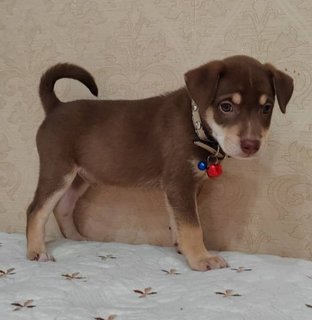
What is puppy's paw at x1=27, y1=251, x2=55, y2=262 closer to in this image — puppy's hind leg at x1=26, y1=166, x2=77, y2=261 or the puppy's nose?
puppy's hind leg at x1=26, y1=166, x2=77, y2=261

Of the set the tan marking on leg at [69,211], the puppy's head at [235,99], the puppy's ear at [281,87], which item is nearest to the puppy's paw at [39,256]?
the tan marking on leg at [69,211]

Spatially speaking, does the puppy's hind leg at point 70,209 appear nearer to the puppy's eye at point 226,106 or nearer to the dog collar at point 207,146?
the dog collar at point 207,146

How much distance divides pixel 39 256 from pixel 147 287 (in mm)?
574

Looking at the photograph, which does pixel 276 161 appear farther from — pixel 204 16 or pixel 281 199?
pixel 204 16

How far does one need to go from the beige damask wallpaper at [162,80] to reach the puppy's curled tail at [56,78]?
23 centimetres

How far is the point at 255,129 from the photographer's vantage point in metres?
1.63

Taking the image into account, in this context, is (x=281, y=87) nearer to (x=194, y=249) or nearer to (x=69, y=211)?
(x=194, y=249)

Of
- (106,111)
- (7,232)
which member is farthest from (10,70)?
(7,232)

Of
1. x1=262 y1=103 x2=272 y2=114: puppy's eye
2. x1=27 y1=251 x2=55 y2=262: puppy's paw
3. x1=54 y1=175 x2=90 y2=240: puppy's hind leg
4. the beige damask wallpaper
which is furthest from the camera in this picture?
x1=54 y1=175 x2=90 y2=240: puppy's hind leg

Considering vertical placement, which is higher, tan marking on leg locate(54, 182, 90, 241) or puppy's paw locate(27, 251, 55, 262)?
tan marking on leg locate(54, 182, 90, 241)

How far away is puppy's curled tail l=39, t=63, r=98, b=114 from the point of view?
6.70 feet

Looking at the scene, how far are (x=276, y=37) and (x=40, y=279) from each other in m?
1.45

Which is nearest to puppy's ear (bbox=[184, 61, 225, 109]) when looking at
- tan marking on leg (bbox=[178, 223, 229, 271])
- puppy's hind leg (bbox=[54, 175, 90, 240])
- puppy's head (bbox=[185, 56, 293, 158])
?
puppy's head (bbox=[185, 56, 293, 158])

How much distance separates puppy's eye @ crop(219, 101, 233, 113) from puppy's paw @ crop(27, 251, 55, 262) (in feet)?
3.23
